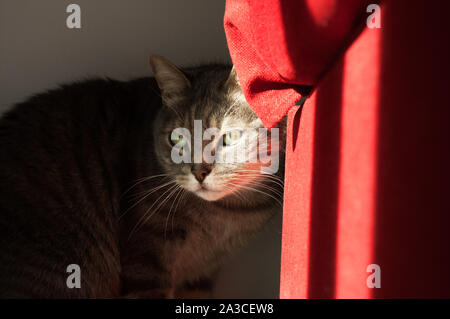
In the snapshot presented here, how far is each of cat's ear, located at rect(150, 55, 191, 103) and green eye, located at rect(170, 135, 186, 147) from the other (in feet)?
0.43

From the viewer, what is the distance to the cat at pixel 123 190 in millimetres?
1153

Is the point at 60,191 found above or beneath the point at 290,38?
beneath

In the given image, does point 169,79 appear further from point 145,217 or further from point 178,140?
point 145,217

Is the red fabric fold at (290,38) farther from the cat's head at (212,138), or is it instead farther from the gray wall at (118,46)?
the gray wall at (118,46)

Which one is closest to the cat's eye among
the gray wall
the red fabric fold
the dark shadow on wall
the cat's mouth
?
the cat's mouth

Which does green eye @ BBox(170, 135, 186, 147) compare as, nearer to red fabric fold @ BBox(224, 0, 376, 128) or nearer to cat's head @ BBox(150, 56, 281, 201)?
cat's head @ BBox(150, 56, 281, 201)

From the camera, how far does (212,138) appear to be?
46.7 inches

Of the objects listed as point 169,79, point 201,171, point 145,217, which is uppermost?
point 169,79

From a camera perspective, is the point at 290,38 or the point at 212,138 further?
the point at 212,138

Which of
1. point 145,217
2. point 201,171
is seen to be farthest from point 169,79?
point 145,217

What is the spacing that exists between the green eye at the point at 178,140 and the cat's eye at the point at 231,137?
148 mm

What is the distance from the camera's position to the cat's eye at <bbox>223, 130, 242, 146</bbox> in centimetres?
116

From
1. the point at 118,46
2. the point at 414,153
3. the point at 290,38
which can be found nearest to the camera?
the point at 414,153

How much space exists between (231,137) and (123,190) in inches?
16.3
